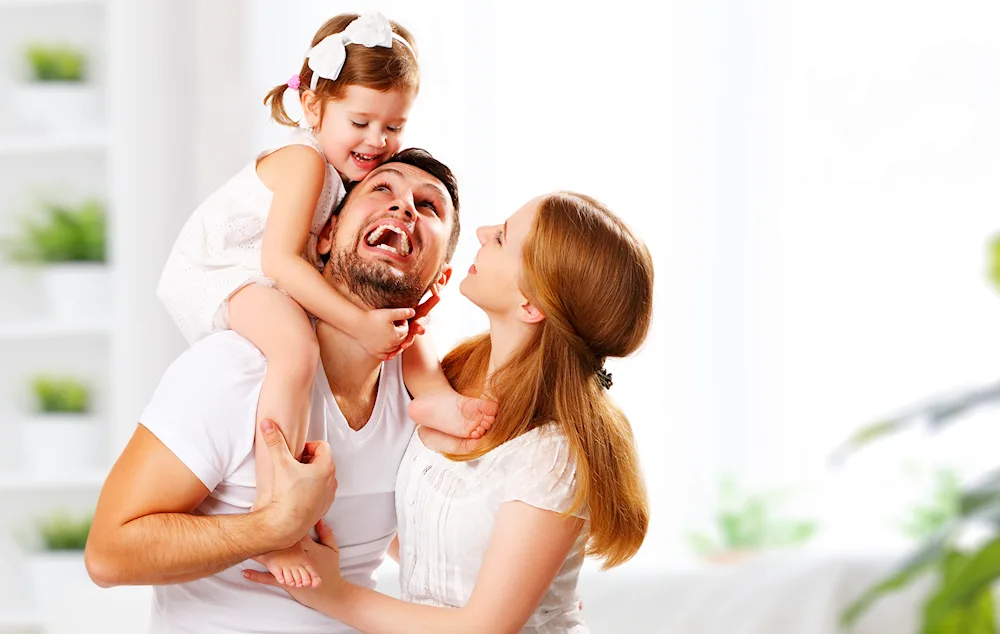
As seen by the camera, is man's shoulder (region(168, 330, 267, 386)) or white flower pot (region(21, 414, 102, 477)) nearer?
man's shoulder (region(168, 330, 267, 386))

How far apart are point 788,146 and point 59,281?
252 centimetres

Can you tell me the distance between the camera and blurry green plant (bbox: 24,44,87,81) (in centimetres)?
329

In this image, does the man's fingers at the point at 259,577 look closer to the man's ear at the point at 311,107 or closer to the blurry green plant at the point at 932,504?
the man's ear at the point at 311,107

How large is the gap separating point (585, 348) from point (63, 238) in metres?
2.20

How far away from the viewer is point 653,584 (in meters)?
2.33

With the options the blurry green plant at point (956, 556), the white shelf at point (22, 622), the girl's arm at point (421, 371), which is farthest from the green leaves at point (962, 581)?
the white shelf at point (22, 622)

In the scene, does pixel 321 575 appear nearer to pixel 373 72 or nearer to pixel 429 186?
pixel 429 186

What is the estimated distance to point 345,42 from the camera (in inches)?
67.9

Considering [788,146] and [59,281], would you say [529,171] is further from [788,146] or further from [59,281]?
[59,281]

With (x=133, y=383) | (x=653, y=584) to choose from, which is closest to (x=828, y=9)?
(x=653, y=584)

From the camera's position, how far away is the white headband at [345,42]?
1.70 metres

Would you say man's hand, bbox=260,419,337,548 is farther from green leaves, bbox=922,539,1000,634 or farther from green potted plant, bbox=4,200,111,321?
green potted plant, bbox=4,200,111,321

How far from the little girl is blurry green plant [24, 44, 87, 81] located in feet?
6.03

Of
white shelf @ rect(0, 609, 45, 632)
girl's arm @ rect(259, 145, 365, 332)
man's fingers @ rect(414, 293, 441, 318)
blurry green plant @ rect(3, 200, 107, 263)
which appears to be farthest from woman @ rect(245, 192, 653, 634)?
white shelf @ rect(0, 609, 45, 632)
